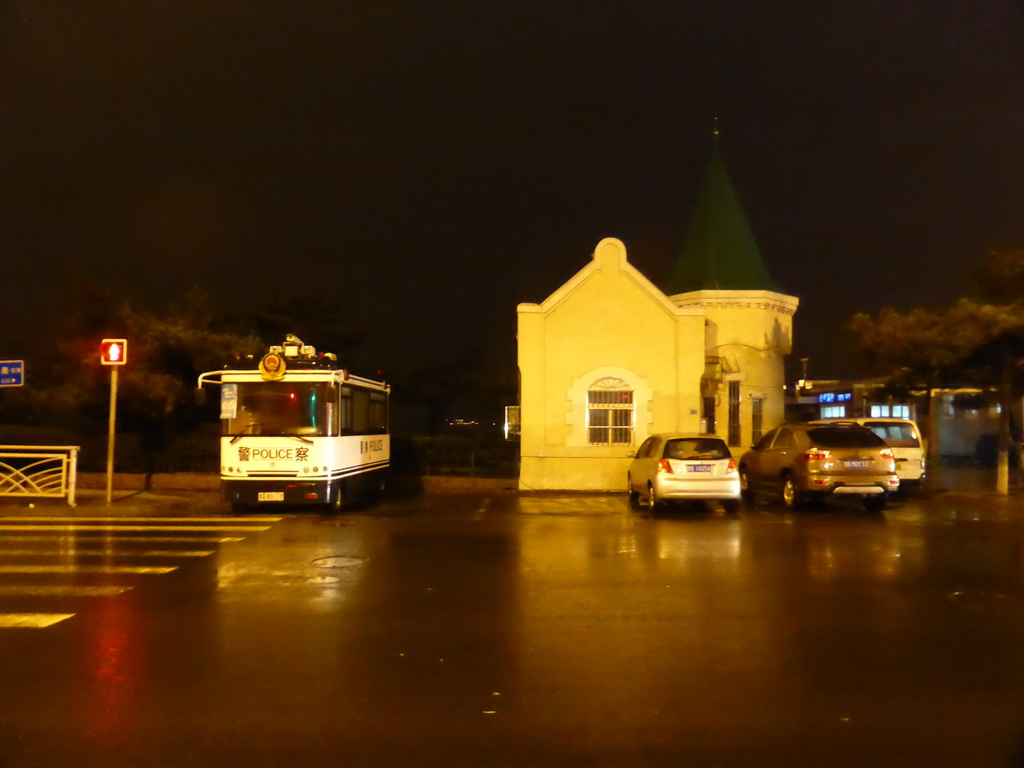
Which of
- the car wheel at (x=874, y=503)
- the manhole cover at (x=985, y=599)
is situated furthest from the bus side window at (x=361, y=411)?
the manhole cover at (x=985, y=599)

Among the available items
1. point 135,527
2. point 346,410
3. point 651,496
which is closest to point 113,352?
point 135,527

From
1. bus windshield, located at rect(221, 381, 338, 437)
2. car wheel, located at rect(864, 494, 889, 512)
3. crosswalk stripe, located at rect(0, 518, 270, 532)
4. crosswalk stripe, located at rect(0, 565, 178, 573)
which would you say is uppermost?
bus windshield, located at rect(221, 381, 338, 437)

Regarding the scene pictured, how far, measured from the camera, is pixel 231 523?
48.4ft

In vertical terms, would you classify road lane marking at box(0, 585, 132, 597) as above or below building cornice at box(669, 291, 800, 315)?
below

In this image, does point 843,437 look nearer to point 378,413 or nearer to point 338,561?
point 378,413

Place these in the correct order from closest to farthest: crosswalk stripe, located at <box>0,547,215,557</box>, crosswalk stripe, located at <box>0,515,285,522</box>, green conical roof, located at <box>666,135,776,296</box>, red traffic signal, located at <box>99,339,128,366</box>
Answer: crosswalk stripe, located at <box>0,547,215,557</box>, crosswalk stripe, located at <box>0,515,285,522</box>, red traffic signal, located at <box>99,339,128,366</box>, green conical roof, located at <box>666,135,776,296</box>

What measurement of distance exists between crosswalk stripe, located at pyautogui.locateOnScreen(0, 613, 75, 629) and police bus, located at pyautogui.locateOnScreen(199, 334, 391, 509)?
769 centimetres

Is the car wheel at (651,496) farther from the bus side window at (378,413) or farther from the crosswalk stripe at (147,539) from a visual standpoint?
the crosswalk stripe at (147,539)

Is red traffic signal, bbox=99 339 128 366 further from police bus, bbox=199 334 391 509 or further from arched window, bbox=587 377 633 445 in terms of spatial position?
arched window, bbox=587 377 633 445

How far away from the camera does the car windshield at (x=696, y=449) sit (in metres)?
15.8

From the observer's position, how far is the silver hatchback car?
619 inches

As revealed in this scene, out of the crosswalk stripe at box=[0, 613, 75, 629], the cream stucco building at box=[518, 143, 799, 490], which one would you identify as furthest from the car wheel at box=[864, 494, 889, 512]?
the crosswalk stripe at box=[0, 613, 75, 629]

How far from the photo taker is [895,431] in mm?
19391

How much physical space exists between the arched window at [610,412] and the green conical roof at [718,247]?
5.02 m
